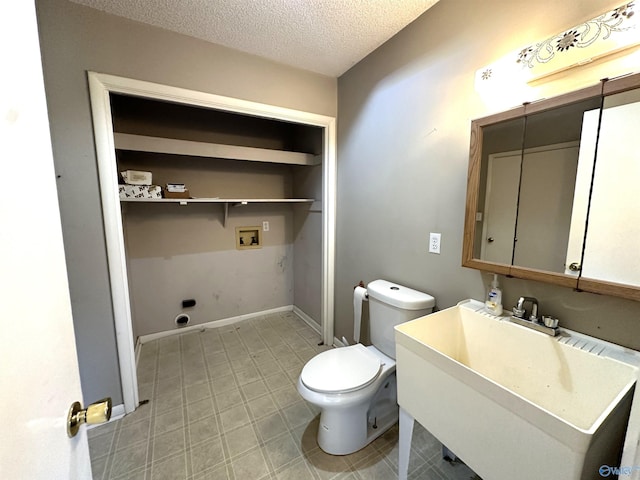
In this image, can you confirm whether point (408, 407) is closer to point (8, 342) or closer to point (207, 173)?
point (8, 342)

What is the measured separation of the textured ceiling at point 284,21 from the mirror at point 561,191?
85 cm

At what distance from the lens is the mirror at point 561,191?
2.89 ft

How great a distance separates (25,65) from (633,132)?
62.3 inches

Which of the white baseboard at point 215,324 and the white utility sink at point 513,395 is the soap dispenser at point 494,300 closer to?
the white utility sink at point 513,395

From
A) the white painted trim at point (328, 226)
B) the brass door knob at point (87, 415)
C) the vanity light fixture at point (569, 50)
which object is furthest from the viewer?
the white painted trim at point (328, 226)

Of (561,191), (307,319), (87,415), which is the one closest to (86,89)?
(87,415)

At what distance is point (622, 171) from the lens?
0.88 m

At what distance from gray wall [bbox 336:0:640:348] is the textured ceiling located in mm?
142

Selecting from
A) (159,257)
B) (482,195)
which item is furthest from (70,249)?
(482,195)

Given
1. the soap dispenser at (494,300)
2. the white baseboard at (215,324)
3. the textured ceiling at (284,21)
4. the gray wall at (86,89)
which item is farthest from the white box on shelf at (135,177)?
the soap dispenser at (494,300)

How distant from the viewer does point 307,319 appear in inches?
119

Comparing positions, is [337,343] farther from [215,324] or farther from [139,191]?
[139,191]

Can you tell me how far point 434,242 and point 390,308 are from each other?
46 centimetres

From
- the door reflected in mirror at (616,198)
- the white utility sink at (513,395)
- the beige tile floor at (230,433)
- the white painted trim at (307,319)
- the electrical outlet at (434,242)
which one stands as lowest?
the beige tile floor at (230,433)
